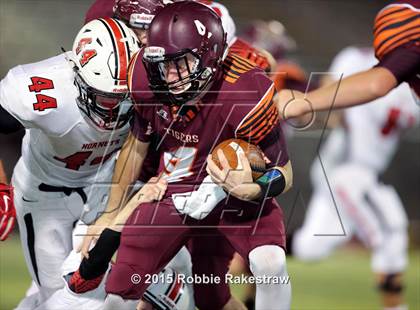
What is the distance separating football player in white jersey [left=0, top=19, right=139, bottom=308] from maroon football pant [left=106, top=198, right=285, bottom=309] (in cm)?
42

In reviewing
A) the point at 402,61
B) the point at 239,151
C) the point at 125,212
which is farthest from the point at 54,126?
the point at 402,61

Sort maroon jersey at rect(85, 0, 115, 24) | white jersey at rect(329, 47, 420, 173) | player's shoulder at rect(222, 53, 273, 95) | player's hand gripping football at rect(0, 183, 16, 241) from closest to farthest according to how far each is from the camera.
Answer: player's shoulder at rect(222, 53, 273, 95) < player's hand gripping football at rect(0, 183, 16, 241) < maroon jersey at rect(85, 0, 115, 24) < white jersey at rect(329, 47, 420, 173)

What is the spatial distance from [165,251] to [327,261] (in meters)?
4.54

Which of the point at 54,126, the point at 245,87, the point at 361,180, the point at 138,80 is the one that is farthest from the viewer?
the point at 361,180

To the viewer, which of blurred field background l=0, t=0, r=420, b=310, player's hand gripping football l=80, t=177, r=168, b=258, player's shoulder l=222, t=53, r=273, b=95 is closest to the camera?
player's shoulder l=222, t=53, r=273, b=95

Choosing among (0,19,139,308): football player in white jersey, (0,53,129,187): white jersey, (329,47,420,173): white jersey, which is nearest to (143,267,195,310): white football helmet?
(0,19,139,308): football player in white jersey

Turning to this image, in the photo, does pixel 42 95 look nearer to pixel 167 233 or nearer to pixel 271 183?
pixel 167 233

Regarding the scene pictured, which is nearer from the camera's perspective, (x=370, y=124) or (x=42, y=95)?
(x=42, y=95)

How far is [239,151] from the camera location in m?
3.39

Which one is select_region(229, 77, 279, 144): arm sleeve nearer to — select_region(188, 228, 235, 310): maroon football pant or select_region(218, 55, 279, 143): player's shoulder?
select_region(218, 55, 279, 143): player's shoulder

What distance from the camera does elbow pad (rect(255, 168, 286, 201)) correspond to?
3.41m

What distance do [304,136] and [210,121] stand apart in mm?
5184

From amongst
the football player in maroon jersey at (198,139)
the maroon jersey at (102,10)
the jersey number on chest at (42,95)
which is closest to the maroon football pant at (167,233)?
the football player in maroon jersey at (198,139)

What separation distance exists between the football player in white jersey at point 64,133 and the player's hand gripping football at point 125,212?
0.95ft
